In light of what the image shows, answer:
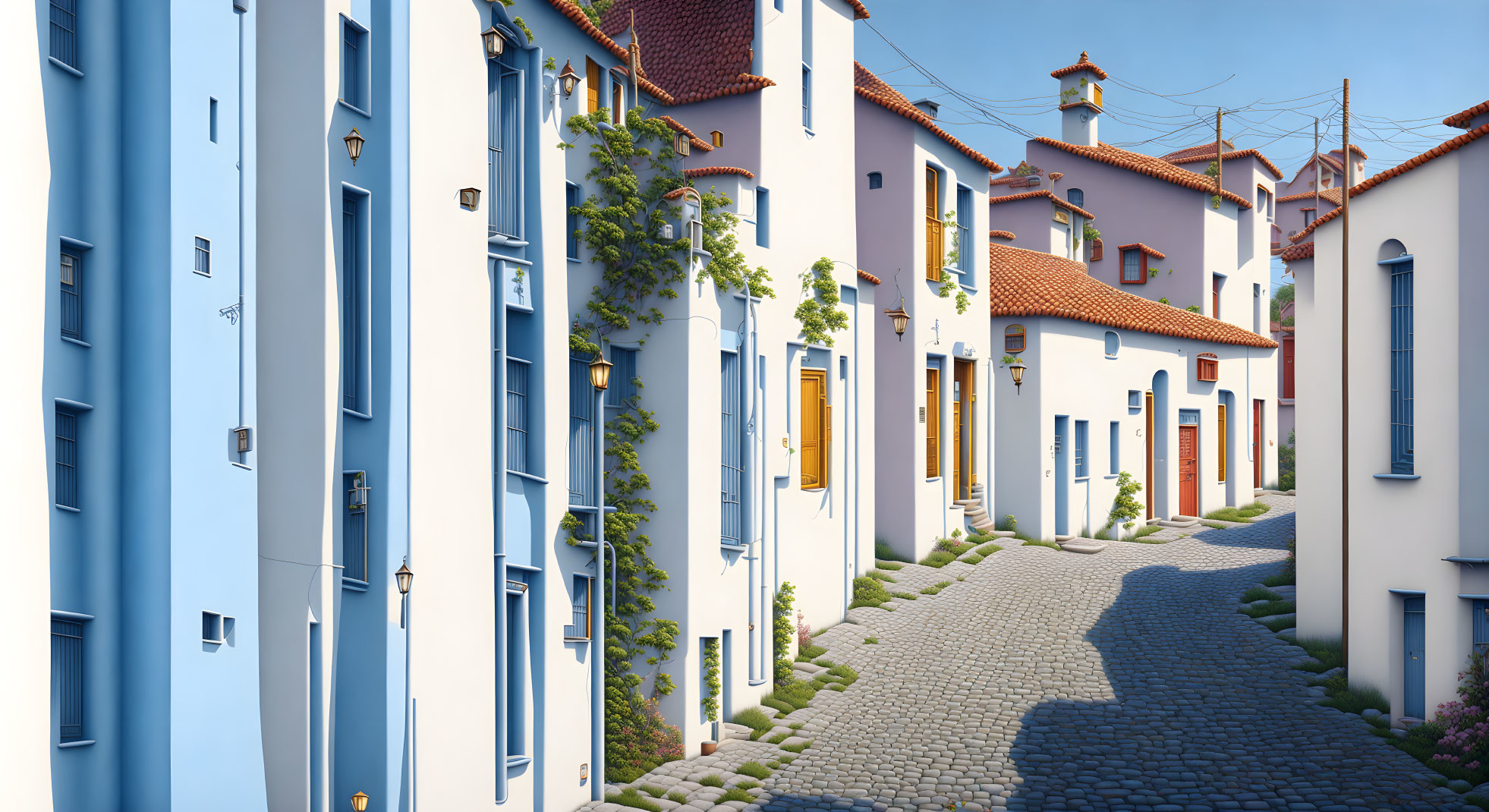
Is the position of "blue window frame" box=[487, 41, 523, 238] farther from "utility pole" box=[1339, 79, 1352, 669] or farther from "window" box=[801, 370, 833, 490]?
"utility pole" box=[1339, 79, 1352, 669]

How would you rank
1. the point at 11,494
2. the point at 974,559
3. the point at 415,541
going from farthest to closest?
the point at 974,559 < the point at 415,541 < the point at 11,494

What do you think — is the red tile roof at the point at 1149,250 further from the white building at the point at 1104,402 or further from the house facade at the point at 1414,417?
the house facade at the point at 1414,417

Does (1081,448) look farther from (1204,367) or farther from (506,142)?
(506,142)

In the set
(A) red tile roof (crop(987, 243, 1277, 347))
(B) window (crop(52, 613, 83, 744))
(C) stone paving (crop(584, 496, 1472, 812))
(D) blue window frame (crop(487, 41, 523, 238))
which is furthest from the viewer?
(A) red tile roof (crop(987, 243, 1277, 347))

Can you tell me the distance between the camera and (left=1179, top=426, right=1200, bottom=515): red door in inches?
1185

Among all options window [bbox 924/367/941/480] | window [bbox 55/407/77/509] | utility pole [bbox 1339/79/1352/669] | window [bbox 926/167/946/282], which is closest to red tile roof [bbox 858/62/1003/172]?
window [bbox 926/167/946/282]

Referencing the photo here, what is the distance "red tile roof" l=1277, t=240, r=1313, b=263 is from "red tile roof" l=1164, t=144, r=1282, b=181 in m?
21.9

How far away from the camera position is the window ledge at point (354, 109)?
919cm

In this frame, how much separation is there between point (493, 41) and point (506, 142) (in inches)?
47.8

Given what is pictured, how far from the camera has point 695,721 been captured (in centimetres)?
1392

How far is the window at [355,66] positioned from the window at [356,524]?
11.3 feet

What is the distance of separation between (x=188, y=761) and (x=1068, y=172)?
112ft

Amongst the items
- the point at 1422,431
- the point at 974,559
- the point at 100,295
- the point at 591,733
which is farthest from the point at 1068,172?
the point at 100,295

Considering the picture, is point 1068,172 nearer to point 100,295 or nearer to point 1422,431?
point 1422,431
